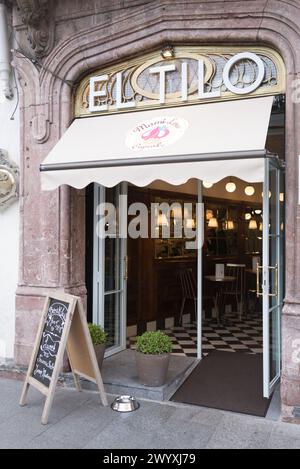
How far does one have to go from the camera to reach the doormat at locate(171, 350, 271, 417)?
4.88 metres

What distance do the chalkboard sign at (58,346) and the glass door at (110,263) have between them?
1.46 meters

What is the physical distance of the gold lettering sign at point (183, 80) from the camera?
16.6 feet

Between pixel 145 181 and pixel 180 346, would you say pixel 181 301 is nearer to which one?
pixel 180 346

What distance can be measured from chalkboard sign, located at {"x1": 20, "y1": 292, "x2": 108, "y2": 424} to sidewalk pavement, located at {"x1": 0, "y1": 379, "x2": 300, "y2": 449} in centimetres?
20

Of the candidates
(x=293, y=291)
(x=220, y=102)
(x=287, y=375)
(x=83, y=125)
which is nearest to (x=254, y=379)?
(x=287, y=375)

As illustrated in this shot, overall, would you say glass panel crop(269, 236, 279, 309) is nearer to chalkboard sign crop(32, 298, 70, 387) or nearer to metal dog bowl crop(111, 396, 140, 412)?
metal dog bowl crop(111, 396, 140, 412)

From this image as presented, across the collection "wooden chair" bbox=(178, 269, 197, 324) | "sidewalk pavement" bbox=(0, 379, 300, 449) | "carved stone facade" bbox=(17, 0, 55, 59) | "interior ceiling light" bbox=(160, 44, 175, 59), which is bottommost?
"sidewalk pavement" bbox=(0, 379, 300, 449)

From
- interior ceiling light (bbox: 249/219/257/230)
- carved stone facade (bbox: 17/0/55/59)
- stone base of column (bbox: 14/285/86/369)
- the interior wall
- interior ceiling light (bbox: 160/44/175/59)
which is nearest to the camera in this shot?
interior ceiling light (bbox: 160/44/175/59)

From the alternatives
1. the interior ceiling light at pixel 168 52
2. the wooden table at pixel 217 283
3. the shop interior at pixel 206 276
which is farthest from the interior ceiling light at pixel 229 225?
the interior ceiling light at pixel 168 52

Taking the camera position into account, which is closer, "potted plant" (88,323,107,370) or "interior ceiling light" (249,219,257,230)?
"potted plant" (88,323,107,370)

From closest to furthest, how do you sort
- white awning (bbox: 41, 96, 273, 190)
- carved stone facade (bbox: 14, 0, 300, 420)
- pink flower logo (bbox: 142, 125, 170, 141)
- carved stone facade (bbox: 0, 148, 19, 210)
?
white awning (bbox: 41, 96, 273, 190) → pink flower logo (bbox: 142, 125, 170, 141) → carved stone facade (bbox: 14, 0, 300, 420) → carved stone facade (bbox: 0, 148, 19, 210)

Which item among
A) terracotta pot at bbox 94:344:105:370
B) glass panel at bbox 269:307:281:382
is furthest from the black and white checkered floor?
glass panel at bbox 269:307:281:382

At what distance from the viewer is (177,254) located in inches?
373

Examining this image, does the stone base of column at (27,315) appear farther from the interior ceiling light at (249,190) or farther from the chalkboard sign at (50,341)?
the interior ceiling light at (249,190)
